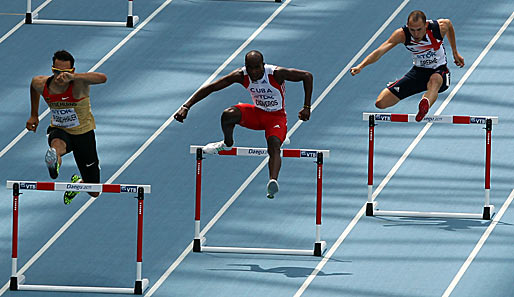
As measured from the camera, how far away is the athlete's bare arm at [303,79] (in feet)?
48.1

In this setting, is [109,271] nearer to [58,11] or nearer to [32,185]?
[32,185]

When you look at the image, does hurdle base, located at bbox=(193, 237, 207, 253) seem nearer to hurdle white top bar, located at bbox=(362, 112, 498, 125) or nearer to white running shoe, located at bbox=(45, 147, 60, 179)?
white running shoe, located at bbox=(45, 147, 60, 179)

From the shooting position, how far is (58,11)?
21.9 m

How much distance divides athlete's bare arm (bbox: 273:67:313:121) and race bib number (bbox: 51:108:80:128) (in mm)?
2099

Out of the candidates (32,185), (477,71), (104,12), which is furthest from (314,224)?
(104,12)

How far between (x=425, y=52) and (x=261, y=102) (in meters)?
2.20

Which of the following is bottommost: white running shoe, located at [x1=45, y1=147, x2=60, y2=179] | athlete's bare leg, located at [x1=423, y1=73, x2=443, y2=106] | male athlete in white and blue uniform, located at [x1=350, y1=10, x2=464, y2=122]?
white running shoe, located at [x1=45, y1=147, x2=60, y2=179]

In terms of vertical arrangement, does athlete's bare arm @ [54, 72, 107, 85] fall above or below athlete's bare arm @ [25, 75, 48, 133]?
above

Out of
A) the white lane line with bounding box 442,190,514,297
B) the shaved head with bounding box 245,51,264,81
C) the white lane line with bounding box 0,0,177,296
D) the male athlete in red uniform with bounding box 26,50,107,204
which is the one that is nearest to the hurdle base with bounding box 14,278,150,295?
the white lane line with bounding box 0,0,177,296

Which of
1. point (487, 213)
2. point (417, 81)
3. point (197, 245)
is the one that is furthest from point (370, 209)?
point (197, 245)

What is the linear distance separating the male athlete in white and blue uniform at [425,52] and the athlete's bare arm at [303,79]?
3.97ft

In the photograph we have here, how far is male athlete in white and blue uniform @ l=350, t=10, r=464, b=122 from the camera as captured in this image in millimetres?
15938

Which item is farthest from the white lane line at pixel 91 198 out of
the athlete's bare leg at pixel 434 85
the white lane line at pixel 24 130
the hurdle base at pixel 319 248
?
the athlete's bare leg at pixel 434 85

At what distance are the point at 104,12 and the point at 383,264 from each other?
26.9ft
